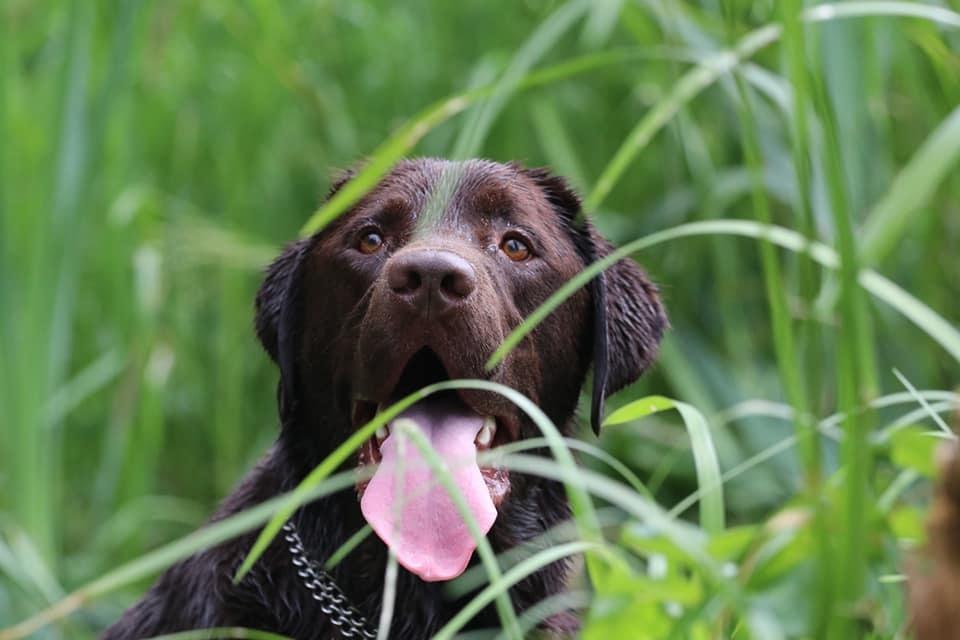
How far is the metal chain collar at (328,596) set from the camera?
9.86 feet

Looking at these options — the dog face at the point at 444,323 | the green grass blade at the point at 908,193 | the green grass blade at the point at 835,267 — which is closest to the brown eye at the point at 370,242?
the dog face at the point at 444,323

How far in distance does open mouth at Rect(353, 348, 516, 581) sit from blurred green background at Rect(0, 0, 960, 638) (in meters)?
1.22

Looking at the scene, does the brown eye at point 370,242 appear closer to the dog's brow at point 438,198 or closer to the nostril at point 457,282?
the dog's brow at point 438,198

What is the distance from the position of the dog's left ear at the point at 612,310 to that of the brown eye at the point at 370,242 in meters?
0.44

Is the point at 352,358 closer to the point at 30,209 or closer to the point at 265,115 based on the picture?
the point at 30,209

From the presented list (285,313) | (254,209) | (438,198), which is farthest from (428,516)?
(254,209)

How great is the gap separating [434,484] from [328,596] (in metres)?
0.61

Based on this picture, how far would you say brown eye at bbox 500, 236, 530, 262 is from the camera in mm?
3088

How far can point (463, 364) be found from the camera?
2707 millimetres

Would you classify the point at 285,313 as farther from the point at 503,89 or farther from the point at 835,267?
the point at 835,267

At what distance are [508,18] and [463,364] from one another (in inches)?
101

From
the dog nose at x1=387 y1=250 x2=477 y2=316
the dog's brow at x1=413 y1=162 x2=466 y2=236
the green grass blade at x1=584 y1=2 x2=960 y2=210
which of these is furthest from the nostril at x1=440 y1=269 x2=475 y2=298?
the green grass blade at x1=584 y1=2 x2=960 y2=210

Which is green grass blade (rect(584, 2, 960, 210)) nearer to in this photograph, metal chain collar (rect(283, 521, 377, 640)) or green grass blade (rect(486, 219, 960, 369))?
green grass blade (rect(486, 219, 960, 369))

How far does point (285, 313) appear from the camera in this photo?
3.29 m
